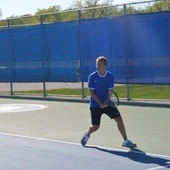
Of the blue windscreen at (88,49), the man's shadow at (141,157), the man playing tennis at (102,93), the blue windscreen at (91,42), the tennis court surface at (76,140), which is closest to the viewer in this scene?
the man's shadow at (141,157)

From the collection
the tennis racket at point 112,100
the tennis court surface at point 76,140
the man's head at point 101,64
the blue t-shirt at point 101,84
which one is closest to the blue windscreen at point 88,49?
the tennis court surface at point 76,140

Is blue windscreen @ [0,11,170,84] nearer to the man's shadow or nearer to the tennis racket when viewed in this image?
the tennis racket

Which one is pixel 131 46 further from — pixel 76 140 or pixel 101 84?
pixel 101 84

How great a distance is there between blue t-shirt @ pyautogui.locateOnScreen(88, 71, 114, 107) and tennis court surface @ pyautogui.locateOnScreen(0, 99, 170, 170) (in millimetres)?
905

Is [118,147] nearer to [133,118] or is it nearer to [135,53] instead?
[133,118]

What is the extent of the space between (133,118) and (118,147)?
4.06 m

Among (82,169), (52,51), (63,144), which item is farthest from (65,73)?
(82,169)

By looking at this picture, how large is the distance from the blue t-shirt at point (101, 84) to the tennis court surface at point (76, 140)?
905 mm

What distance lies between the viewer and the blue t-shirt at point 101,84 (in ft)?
33.5

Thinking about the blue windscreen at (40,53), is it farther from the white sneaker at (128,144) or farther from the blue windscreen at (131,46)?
the white sneaker at (128,144)

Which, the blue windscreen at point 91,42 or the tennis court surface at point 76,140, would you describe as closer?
the tennis court surface at point 76,140

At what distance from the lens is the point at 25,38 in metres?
21.5

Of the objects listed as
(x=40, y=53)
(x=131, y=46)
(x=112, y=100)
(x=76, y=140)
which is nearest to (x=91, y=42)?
(x=131, y=46)

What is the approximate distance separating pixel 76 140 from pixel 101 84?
1437 millimetres
